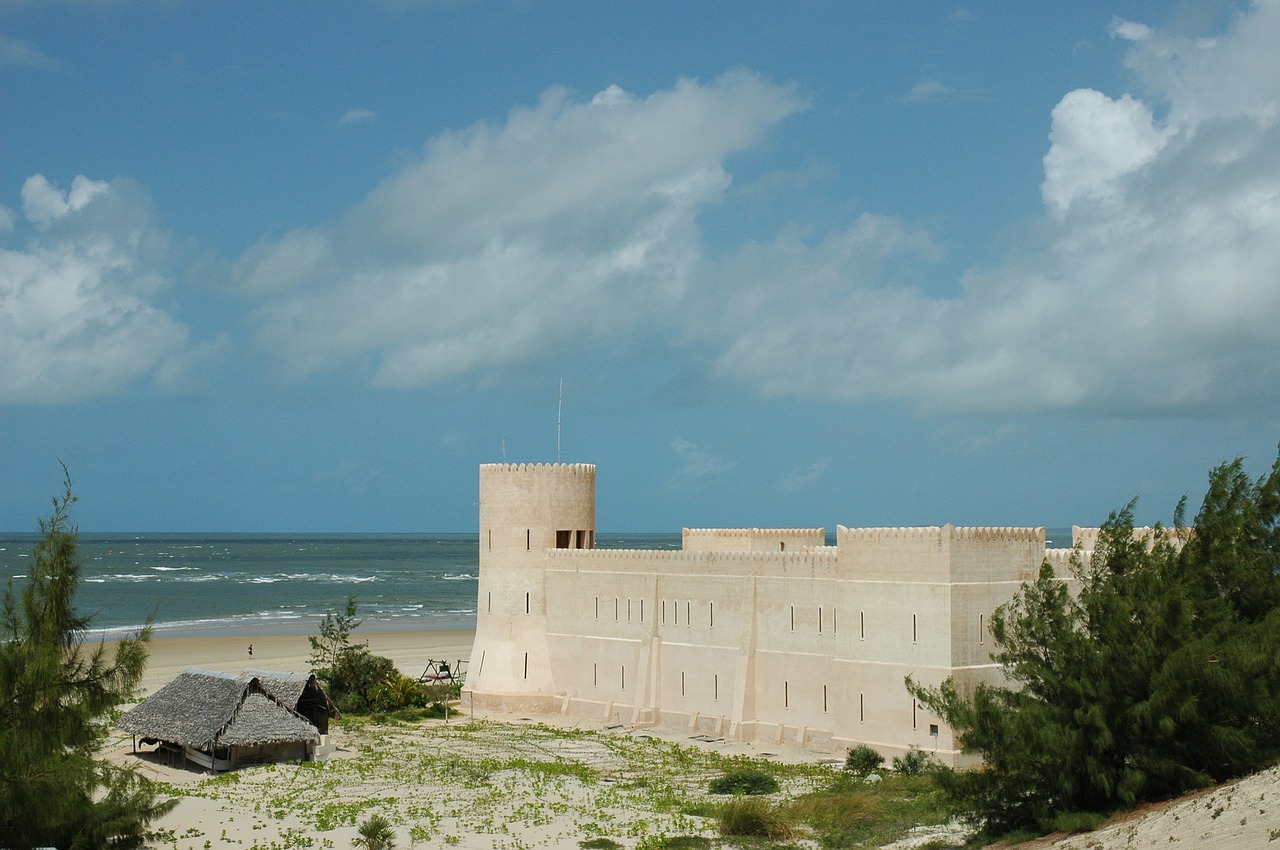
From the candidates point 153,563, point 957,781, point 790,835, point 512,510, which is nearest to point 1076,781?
point 957,781

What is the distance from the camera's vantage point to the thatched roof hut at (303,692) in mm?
30609

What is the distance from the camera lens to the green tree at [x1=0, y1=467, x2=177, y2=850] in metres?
14.4

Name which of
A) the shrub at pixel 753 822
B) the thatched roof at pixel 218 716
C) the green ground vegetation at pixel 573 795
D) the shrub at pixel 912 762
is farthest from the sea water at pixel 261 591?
the shrub at pixel 912 762

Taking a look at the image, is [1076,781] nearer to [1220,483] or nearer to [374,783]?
[1220,483]

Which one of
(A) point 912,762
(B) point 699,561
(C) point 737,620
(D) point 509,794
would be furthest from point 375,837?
(B) point 699,561

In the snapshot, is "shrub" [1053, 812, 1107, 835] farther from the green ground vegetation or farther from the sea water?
the sea water

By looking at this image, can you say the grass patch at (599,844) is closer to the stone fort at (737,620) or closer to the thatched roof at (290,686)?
the stone fort at (737,620)

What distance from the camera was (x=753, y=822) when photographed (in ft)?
70.8

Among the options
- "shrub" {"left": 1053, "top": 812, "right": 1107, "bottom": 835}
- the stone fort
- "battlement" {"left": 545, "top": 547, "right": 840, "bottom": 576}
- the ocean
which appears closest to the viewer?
"shrub" {"left": 1053, "top": 812, "right": 1107, "bottom": 835}

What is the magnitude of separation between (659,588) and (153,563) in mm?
124351

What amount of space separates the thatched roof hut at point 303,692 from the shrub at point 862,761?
12.4 metres

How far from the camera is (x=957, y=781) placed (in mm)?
19625

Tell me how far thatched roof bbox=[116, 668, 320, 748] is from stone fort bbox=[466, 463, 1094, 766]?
7401 mm

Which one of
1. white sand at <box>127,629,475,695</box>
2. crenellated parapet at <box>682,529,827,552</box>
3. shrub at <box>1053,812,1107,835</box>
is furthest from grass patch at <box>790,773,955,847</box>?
white sand at <box>127,629,475,695</box>
